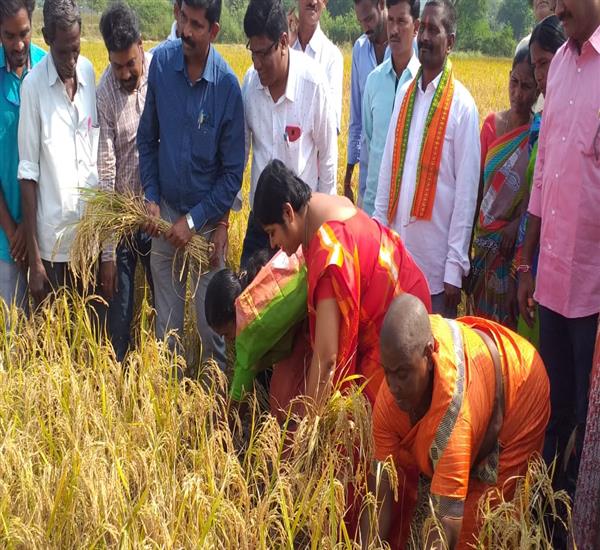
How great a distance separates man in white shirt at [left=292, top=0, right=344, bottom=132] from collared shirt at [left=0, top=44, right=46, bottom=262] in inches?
76.7

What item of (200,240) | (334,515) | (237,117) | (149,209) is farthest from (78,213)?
(334,515)

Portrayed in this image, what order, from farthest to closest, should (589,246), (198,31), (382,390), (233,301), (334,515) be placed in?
(198,31) → (233,301) → (589,246) → (382,390) → (334,515)

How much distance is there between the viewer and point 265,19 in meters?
3.72

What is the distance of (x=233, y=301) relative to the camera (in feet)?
11.4

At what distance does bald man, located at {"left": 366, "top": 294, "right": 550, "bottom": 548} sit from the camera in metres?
2.52

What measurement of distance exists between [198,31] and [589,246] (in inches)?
74.7

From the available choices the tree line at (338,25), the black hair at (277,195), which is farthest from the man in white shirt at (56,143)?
the tree line at (338,25)

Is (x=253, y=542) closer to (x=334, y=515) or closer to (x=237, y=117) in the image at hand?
(x=334, y=515)

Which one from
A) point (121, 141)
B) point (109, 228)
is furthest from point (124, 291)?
point (121, 141)

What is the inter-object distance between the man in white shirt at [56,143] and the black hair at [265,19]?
0.76 metres

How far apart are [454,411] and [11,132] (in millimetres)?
2450

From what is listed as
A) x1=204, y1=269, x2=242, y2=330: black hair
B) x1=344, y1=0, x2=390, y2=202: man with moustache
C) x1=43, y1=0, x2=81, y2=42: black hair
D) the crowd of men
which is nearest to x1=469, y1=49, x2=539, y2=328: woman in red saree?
the crowd of men

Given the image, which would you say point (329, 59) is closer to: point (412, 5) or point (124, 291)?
point (412, 5)

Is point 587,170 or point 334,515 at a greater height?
point 587,170
